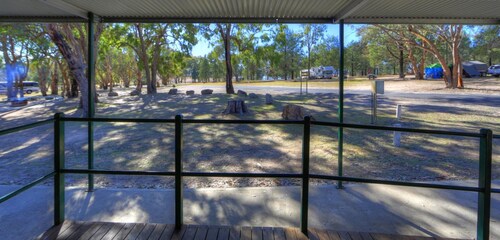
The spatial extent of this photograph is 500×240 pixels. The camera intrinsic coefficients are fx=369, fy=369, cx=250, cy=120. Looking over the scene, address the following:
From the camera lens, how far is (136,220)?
4621 millimetres

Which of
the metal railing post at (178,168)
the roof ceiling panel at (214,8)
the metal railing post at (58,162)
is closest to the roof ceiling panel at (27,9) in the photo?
the roof ceiling panel at (214,8)

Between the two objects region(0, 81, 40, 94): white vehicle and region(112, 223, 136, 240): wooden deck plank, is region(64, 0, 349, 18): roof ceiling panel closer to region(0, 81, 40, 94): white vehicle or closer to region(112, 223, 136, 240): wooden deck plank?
region(112, 223, 136, 240): wooden deck plank

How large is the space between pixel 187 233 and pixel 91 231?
3.34ft

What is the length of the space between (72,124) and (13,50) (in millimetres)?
28899

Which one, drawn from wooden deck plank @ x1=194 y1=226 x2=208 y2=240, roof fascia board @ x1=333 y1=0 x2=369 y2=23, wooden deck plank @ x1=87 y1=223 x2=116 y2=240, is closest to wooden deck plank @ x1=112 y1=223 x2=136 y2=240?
wooden deck plank @ x1=87 y1=223 x2=116 y2=240

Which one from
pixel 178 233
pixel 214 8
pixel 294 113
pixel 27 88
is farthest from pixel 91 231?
pixel 27 88

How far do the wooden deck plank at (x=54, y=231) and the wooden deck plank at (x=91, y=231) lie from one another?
0.27 m

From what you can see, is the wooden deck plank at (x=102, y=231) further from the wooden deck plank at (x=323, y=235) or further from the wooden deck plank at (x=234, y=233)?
the wooden deck plank at (x=323, y=235)

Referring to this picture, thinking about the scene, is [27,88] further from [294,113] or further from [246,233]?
[246,233]

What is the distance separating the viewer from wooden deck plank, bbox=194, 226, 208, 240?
3.75 metres

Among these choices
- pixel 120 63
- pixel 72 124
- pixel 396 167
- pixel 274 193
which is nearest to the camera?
pixel 274 193

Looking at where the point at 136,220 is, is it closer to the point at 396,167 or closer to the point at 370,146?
the point at 396,167

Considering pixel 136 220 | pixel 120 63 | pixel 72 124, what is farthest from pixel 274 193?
pixel 120 63

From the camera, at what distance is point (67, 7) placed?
4930 mm
